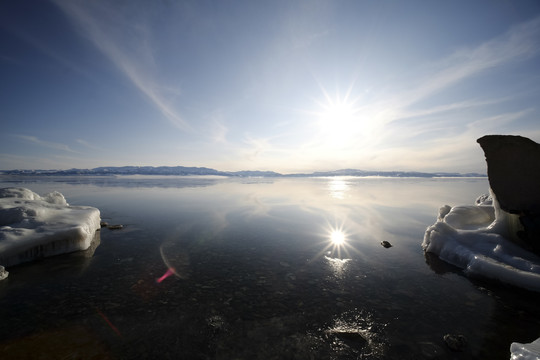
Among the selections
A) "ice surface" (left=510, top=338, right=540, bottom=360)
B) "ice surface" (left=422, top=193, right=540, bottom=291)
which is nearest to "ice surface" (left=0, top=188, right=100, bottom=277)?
"ice surface" (left=510, top=338, right=540, bottom=360)

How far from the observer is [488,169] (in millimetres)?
11695

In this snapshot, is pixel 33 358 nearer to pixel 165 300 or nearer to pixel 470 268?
pixel 165 300

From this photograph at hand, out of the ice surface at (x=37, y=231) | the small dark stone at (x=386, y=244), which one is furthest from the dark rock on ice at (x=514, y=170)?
the ice surface at (x=37, y=231)

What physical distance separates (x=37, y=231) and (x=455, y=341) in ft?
53.6

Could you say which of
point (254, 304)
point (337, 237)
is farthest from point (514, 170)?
point (254, 304)

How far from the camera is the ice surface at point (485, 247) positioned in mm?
8500

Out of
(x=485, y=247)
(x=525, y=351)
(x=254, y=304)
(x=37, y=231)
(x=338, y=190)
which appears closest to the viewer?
(x=525, y=351)

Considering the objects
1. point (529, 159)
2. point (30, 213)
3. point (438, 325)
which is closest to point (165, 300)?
point (438, 325)

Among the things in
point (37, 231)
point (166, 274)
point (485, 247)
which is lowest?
point (166, 274)

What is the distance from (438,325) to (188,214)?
19083 millimetres

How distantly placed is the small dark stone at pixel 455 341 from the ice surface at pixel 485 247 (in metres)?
4.88

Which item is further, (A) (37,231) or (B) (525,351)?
(A) (37,231)

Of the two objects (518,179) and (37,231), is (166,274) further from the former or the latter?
(518,179)

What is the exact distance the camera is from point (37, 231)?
10633mm
